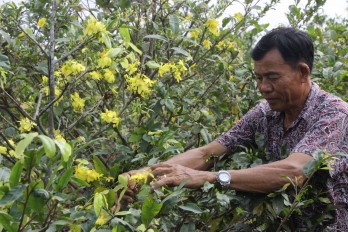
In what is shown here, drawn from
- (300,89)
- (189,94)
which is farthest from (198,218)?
(189,94)

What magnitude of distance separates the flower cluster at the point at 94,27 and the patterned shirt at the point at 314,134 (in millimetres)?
798

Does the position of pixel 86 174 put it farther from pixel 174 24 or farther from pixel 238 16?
pixel 238 16

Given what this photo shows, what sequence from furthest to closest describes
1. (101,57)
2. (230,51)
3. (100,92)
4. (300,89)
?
(230,51) < (100,92) < (300,89) < (101,57)

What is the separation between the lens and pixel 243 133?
2814 mm

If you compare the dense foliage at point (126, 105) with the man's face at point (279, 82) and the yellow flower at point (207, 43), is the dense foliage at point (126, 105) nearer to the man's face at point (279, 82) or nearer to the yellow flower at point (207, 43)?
the yellow flower at point (207, 43)

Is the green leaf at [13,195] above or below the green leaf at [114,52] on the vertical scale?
below

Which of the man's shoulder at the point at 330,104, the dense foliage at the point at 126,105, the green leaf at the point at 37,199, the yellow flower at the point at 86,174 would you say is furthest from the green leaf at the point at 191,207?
the man's shoulder at the point at 330,104

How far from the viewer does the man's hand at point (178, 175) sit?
2.07 metres

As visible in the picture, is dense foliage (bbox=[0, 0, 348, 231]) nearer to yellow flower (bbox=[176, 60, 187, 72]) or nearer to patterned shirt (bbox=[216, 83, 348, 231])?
yellow flower (bbox=[176, 60, 187, 72])

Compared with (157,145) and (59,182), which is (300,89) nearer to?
(157,145)

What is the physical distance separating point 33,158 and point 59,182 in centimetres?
18

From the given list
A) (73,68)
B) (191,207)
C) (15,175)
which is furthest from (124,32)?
(15,175)

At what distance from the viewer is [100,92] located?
2852mm

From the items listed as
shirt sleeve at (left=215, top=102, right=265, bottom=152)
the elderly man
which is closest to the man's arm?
the elderly man
